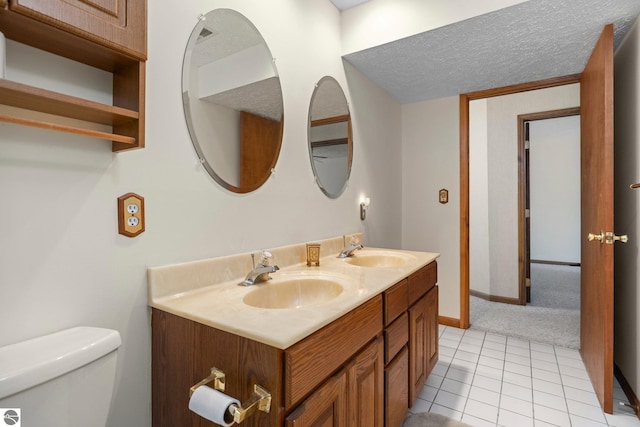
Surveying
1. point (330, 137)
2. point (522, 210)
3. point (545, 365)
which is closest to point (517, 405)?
point (545, 365)

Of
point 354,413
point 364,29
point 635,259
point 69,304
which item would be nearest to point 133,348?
point 69,304

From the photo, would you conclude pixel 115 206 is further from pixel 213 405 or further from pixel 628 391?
pixel 628 391

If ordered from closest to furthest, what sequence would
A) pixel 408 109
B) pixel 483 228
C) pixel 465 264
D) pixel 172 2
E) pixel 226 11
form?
1. pixel 172 2
2. pixel 226 11
3. pixel 465 264
4. pixel 408 109
5. pixel 483 228

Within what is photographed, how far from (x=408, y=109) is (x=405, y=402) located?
8.30 ft

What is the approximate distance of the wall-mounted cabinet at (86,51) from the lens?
71 centimetres

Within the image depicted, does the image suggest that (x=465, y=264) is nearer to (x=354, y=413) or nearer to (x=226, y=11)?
(x=354, y=413)

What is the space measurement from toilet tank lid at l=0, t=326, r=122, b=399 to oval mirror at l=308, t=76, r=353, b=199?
1.31m

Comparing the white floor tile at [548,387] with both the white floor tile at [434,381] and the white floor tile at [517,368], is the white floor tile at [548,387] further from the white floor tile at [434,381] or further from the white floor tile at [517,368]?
the white floor tile at [434,381]

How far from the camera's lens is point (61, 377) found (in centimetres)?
72

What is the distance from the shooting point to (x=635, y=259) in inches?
69.6

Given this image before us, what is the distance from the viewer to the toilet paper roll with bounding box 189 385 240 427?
73cm

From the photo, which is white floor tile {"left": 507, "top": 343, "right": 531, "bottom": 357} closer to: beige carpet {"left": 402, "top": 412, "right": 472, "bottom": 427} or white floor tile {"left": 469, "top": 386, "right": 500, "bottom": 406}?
white floor tile {"left": 469, "top": 386, "right": 500, "bottom": 406}

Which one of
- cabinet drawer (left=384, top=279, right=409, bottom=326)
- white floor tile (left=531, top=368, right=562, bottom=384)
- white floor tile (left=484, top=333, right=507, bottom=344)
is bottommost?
white floor tile (left=531, top=368, right=562, bottom=384)

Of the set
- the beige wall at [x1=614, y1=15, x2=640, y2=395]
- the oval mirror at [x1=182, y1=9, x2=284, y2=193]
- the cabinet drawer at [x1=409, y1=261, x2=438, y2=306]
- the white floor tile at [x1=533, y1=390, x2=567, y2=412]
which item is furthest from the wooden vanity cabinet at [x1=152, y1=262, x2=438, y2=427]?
the beige wall at [x1=614, y1=15, x2=640, y2=395]
